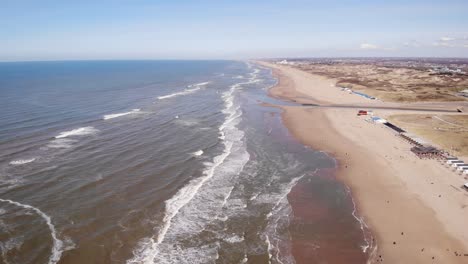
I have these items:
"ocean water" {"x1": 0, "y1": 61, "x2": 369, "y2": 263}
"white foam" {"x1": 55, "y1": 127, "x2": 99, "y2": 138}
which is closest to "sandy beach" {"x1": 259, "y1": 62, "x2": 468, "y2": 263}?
"ocean water" {"x1": 0, "y1": 61, "x2": 369, "y2": 263}

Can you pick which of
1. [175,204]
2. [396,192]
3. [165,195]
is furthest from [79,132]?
[396,192]

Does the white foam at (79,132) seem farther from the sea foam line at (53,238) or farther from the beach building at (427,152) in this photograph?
the beach building at (427,152)

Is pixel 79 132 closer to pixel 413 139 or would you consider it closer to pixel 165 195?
pixel 165 195

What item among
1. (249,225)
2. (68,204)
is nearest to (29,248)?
(68,204)

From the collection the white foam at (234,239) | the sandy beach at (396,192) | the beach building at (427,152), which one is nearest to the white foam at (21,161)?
the white foam at (234,239)

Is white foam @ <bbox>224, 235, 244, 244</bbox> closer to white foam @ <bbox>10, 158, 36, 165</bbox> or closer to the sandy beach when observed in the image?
the sandy beach
